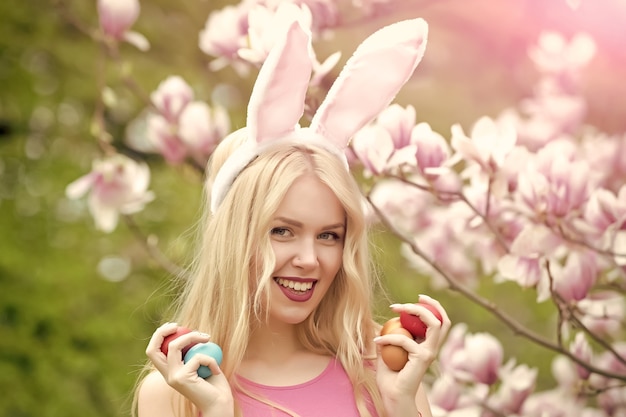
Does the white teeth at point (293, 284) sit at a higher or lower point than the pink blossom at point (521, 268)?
higher

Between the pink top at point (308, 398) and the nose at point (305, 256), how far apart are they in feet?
0.78

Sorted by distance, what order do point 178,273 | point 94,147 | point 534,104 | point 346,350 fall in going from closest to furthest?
point 346,350 < point 178,273 < point 534,104 < point 94,147

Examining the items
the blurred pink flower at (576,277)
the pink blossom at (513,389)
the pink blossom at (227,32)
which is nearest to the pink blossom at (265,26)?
the pink blossom at (227,32)

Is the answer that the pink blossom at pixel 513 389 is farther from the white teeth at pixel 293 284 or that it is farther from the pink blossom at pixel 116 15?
the pink blossom at pixel 116 15

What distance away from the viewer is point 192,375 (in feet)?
5.60

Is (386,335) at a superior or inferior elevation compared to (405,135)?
inferior

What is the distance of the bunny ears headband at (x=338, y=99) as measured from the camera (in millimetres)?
1890

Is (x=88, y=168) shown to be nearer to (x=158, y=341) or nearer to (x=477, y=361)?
(x=477, y=361)

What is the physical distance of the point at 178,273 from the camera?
7.75 ft

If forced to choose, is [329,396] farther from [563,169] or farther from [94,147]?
[94,147]

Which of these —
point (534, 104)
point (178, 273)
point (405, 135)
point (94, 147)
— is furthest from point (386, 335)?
point (94, 147)

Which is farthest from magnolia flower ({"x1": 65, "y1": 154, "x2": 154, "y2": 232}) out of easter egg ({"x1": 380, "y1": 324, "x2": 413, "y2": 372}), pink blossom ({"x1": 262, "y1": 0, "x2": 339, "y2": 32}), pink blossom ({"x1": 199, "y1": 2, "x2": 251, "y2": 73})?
easter egg ({"x1": 380, "y1": 324, "x2": 413, "y2": 372})

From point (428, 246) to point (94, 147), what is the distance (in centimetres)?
190

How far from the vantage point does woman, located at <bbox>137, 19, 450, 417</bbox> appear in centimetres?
185
